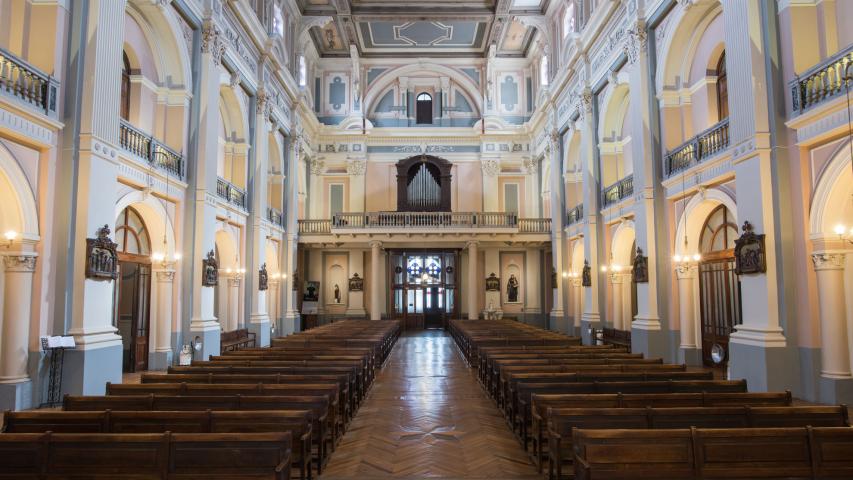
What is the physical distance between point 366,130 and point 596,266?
1487cm

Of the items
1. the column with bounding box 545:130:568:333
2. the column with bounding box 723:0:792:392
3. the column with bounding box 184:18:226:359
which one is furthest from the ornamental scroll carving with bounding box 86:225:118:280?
the column with bounding box 545:130:568:333

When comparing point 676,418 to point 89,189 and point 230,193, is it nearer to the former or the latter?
point 89,189

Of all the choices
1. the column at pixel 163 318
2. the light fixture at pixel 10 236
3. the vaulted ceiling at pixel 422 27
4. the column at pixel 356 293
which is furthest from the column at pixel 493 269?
the light fixture at pixel 10 236

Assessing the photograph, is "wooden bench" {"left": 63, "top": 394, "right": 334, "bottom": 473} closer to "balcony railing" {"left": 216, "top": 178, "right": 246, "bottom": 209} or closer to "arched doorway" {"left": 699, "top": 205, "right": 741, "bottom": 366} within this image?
"arched doorway" {"left": 699, "top": 205, "right": 741, "bottom": 366}

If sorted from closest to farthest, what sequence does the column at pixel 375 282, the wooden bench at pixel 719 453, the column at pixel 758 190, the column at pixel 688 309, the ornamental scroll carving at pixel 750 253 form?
the wooden bench at pixel 719 453
the column at pixel 758 190
the ornamental scroll carving at pixel 750 253
the column at pixel 688 309
the column at pixel 375 282

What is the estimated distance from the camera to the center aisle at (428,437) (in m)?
6.16

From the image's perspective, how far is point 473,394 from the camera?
10742 mm

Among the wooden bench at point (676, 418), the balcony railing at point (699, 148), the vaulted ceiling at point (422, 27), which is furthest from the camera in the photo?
the vaulted ceiling at point (422, 27)

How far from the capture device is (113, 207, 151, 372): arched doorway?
41.4 ft

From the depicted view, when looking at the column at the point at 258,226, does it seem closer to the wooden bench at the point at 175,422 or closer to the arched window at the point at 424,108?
the arched window at the point at 424,108

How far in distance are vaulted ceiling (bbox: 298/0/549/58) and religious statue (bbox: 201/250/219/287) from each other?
13.1 m

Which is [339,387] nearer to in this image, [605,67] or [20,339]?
[20,339]

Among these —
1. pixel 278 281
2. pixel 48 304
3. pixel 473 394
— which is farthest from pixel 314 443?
pixel 278 281

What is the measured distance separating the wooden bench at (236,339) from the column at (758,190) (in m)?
12.4
